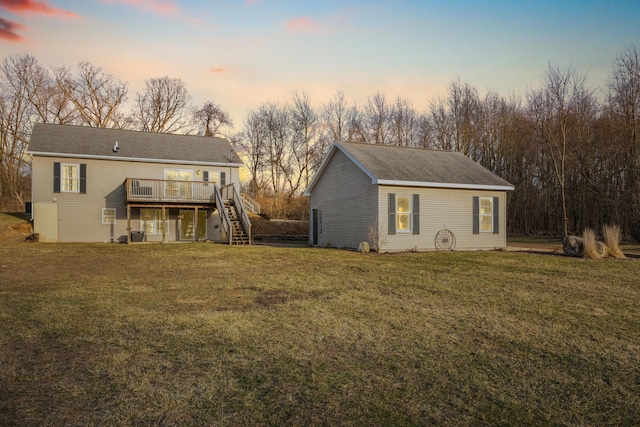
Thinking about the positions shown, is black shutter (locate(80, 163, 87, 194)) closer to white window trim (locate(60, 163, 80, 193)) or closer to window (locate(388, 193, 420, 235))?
white window trim (locate(60, 163, 80, 193))

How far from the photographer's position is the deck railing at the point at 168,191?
22797 mm

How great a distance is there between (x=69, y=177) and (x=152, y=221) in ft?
14.9

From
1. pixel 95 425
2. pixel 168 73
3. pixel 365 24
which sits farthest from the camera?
pixel 168 73

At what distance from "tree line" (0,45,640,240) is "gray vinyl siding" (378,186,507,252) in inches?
351

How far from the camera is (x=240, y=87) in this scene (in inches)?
957

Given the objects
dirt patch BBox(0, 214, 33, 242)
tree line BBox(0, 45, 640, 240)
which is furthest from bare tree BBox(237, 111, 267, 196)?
dirt patch BBox(0, 214, 33, 242)

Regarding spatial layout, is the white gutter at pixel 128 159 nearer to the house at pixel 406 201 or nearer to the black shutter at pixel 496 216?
the house at pixel 406 201

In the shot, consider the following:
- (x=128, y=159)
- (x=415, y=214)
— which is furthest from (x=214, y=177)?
(x=415, y=214)

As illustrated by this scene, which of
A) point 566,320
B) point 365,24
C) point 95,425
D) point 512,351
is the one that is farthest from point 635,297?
point 365,24

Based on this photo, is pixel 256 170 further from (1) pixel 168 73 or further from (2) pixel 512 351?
(2) pixel 512 351

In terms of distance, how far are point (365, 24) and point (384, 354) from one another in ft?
50.1

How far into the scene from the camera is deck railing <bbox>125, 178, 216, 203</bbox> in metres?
22.8

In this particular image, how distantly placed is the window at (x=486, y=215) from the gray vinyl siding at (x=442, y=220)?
167 millimetres

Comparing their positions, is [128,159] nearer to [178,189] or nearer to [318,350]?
[178,189]
